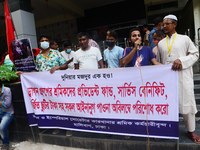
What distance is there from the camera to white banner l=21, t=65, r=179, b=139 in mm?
2074

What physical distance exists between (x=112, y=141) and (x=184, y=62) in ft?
5.26

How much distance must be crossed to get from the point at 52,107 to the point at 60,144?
72cm

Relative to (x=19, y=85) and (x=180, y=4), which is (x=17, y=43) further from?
(x=180, y=4)

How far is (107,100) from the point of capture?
2377 mm

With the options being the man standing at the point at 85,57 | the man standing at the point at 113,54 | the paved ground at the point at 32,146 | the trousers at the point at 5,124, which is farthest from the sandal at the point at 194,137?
the trousers at the point at 5,124

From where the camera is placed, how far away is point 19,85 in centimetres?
312

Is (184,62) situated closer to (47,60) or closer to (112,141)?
(112,141)

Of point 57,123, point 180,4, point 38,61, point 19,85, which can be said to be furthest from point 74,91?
point 180,4

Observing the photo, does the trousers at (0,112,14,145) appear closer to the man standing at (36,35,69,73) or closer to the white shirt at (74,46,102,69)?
the man standing at (36,35,69,73)

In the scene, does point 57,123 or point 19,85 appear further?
point 19,85

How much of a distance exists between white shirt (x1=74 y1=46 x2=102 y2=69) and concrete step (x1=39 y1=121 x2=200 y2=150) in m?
1.24

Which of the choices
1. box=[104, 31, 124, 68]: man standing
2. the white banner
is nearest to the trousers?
the white banner

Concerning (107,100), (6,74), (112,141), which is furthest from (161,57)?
(6,74)

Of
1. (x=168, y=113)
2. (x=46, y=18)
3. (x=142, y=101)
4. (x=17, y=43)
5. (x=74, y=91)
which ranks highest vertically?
(x=46, y=18)
